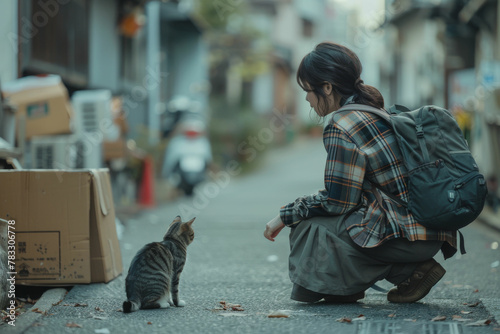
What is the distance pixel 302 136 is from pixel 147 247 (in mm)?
38581

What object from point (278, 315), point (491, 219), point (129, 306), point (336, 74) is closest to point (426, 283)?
point (278, 315)

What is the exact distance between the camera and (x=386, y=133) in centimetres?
425

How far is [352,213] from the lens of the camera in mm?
4258

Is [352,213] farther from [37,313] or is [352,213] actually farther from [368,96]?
[37,313]

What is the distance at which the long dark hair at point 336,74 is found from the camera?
14.0ft

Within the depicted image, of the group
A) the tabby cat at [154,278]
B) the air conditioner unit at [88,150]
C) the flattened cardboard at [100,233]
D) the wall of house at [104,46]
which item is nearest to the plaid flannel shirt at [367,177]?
the tabby cat at [154,278]

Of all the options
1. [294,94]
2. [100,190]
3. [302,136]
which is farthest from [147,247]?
[294,94]

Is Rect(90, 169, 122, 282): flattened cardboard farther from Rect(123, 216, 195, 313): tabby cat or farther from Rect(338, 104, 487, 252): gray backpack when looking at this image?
Rect(338, 104, 487, 252): gray backpack

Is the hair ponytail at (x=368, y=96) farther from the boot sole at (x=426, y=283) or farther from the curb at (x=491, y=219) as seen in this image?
the curb at (x=491, y=219)

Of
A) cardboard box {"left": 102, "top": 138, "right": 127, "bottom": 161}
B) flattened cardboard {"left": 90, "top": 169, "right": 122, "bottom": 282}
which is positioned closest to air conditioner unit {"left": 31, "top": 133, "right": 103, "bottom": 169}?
cardboard box {"left": 102, "top": 138, "right": 127, "bottom": 161}

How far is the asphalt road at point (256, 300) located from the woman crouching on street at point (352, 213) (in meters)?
0.21

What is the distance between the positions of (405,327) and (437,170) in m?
0.87

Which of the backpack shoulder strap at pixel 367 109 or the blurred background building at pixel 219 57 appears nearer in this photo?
the backpack shoulder strap at pixel 367 109

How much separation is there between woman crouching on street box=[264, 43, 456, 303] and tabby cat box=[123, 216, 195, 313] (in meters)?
0.59
